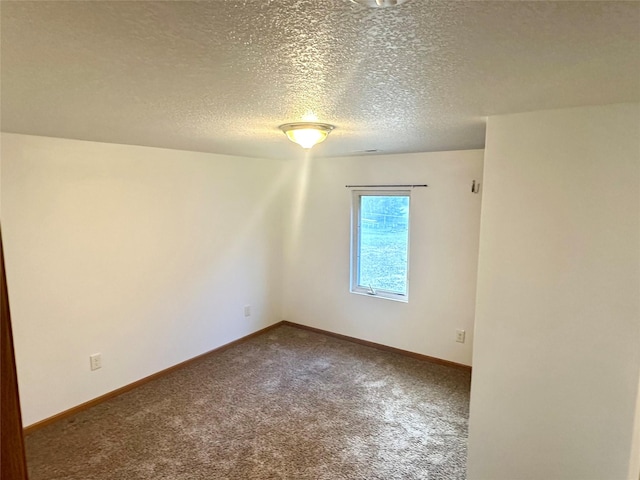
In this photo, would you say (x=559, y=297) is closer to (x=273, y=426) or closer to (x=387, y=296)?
(x=273, y=426)

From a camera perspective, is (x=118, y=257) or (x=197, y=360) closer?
(x=118, y=257)

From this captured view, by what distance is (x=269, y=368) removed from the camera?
12.0 ft

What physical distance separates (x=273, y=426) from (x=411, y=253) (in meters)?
2.10

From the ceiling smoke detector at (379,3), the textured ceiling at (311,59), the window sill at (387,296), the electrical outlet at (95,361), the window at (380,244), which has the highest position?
the textured ceiling at (311,59)

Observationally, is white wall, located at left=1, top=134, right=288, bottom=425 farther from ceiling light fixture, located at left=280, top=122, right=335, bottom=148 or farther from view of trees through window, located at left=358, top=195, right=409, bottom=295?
ceiling light fixture, located at left=280, top=122, right=335, bottom=148

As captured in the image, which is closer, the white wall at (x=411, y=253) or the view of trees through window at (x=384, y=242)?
the white wall at (x=411, y=253)

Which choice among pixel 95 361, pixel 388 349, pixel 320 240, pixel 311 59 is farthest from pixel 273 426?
pixel 311 59

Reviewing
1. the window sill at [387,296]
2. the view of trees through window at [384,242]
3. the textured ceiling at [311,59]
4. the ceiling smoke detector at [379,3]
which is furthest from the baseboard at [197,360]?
the ceiling smoke detector at [379,3]

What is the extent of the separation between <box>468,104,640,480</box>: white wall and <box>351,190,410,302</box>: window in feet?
6.83

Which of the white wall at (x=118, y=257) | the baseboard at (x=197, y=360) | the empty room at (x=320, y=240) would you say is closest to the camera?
the empty room at (x=320, y=240)

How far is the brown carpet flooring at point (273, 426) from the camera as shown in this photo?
7.63 feet

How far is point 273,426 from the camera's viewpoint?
2.74 meters

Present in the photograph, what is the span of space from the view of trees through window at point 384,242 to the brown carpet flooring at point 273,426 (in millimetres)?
884

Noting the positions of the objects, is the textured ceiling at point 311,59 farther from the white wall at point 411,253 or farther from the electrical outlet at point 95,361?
the electrical outlet at point 95,361
